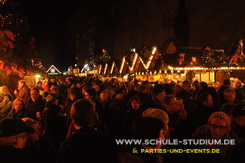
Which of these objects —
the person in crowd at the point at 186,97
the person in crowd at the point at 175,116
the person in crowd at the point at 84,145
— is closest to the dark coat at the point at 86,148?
the person in crowd at the point at 84,145

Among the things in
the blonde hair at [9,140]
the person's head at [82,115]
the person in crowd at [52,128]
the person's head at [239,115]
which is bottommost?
the person in crowd at [52,128]

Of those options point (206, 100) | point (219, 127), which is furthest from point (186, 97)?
point (219, 127)

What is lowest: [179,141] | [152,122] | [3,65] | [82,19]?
[179,141]

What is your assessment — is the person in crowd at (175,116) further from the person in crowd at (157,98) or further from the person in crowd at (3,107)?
the person in crowd at (3,107)

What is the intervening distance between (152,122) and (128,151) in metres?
0.35

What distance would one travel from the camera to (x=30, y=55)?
3.72m

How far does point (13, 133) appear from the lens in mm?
2328

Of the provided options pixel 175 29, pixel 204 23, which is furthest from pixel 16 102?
pixel 175 29

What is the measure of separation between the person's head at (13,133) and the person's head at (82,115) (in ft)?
1.84

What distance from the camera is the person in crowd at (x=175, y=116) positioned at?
155 inches

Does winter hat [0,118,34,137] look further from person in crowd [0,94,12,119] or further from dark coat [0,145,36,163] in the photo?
person in crowd [0,94,12,119]

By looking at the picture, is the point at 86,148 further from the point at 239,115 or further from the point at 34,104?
the point at 34,104

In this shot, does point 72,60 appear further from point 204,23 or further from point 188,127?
point 188,127

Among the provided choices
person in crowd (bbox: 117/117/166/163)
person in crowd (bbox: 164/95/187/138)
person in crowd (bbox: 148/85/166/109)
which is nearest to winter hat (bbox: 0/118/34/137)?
person in crowd (bbox: 117/117/166/163)
